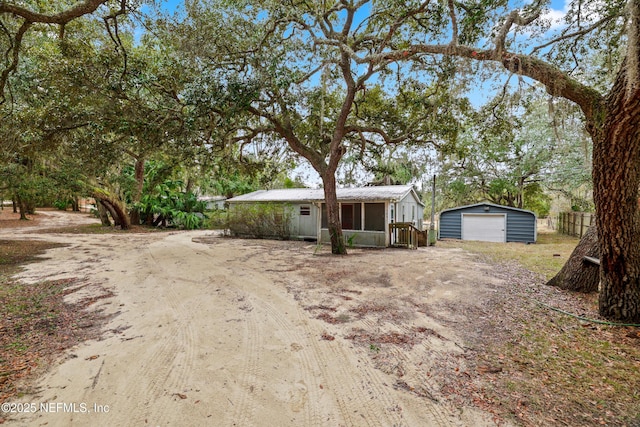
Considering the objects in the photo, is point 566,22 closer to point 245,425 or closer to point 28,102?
point 245,425

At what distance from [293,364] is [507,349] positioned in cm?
229

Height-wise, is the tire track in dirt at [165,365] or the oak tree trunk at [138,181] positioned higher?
the oak tree trunk at [138,181]

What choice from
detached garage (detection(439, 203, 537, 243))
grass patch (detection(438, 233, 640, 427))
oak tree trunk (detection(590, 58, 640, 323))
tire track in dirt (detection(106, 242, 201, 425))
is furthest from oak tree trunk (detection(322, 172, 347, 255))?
detached garage (detection(439, 203, 537, 243))

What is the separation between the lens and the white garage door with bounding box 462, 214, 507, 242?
14336 mm

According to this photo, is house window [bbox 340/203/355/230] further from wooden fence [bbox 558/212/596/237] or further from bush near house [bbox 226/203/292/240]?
wooden fence [bbox 558/212/596/237]

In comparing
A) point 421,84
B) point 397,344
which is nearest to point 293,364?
point 397,344

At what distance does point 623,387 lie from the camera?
7.75 feet

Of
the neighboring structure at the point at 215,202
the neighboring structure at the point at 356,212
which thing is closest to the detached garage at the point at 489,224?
the neighboring structure at the point at 356,212

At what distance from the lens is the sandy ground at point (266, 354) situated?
2.05 m

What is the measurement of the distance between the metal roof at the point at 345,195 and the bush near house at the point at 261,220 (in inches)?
24.3

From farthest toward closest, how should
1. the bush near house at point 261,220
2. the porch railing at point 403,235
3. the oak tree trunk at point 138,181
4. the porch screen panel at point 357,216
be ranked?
the oak tree trunk at point 138,181 → the bush near house at point 261,220 → the porch screen panel at point 357,216 → the porch railing at point 403,235

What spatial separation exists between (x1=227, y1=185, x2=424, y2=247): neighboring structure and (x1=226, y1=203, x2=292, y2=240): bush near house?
1.03 ft

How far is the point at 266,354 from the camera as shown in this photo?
285cm

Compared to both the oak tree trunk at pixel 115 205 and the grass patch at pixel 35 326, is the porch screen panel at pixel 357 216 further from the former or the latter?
the oak tree trunk at pixel 115 205
